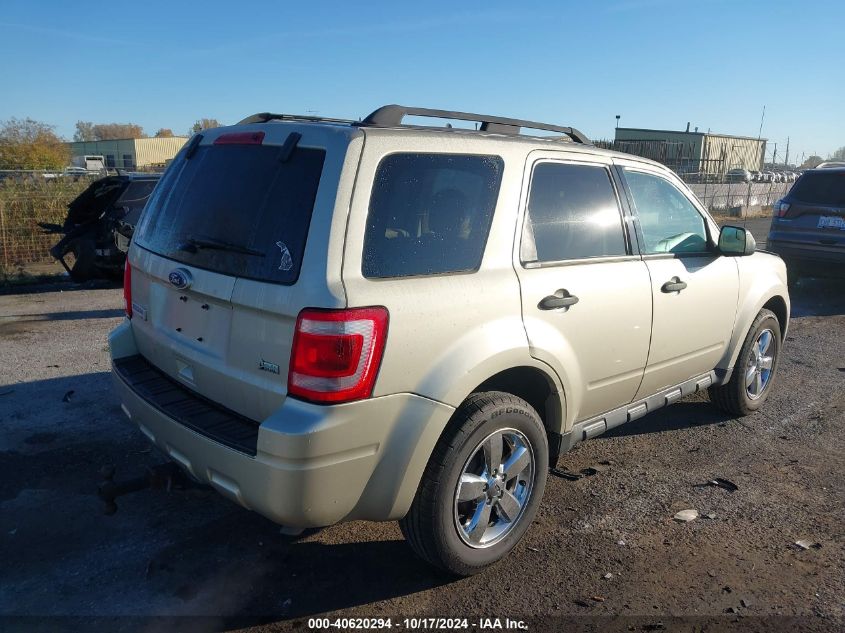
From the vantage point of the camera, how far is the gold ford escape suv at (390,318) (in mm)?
2572

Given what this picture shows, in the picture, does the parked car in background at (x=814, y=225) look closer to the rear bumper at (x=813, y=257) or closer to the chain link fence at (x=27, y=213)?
the rear bumper at (x=813, y=257)

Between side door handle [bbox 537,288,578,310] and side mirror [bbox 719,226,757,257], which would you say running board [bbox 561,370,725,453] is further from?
side mirror [bbox 719,226,757,257]

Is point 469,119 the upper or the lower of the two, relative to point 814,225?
upper

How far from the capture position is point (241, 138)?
3.09m

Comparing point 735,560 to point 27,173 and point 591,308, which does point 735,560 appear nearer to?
point 591,308

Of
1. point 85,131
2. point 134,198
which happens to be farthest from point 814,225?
point 85,131

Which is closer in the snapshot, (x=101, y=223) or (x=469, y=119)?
(x=469, y=119)

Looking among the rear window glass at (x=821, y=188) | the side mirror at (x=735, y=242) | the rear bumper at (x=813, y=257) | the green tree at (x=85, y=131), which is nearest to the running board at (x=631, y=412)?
the side mirror at (x=735, y=242)

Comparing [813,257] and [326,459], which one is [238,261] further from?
[813,257]

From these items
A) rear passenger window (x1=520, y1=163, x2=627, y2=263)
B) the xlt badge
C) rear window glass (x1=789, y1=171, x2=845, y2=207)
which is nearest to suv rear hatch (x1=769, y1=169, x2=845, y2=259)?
rear window glass (x1=789, y1=171, x2=845, y2=207)

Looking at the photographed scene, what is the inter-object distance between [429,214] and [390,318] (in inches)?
22.6

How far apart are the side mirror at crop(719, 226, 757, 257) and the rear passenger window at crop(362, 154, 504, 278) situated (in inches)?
82.1

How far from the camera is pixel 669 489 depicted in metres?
4.12

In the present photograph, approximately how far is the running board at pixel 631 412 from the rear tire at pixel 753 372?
0.31 meters
